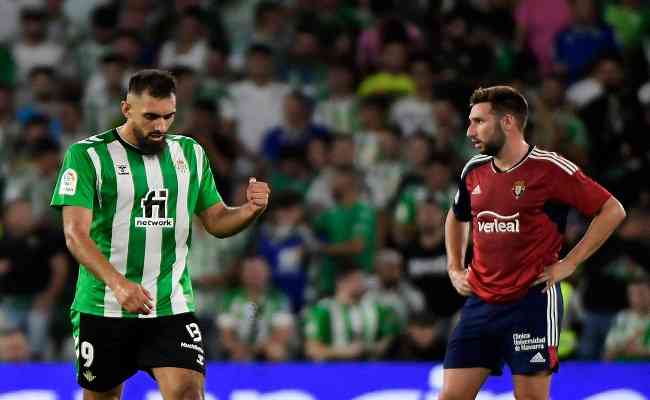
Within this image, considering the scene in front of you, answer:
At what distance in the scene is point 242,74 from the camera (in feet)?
40.4

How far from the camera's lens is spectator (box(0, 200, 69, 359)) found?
1034 cm

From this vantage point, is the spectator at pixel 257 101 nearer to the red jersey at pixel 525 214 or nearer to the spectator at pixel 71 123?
the spectator at pixel 71 123

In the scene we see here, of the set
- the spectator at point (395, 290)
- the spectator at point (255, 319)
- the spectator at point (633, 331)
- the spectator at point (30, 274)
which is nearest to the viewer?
the spectator at point (633, 331)

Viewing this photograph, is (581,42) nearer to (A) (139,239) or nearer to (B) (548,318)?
(B) (548,318)

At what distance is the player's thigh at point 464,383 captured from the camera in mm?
6480

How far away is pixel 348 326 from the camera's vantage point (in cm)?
1003

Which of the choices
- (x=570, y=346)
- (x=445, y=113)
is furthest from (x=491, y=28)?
(x=570, y=346)

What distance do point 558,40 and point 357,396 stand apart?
4.99 metres

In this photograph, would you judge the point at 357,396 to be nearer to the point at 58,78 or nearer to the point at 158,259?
the point at 158,259

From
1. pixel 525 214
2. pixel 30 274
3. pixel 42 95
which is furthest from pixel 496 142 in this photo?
pixel 42 95

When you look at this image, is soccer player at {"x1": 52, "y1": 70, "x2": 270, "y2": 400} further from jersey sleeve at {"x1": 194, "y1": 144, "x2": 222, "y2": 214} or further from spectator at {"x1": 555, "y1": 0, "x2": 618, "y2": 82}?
spectator at {"x1": 555, "y1": 0, "x2": 618, "y2": 82}

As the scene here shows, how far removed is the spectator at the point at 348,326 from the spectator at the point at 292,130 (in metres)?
1.72

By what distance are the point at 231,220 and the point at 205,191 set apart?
207 millimetres

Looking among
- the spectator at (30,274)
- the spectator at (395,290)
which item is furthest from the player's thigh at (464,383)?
the spectator at (30,274)
